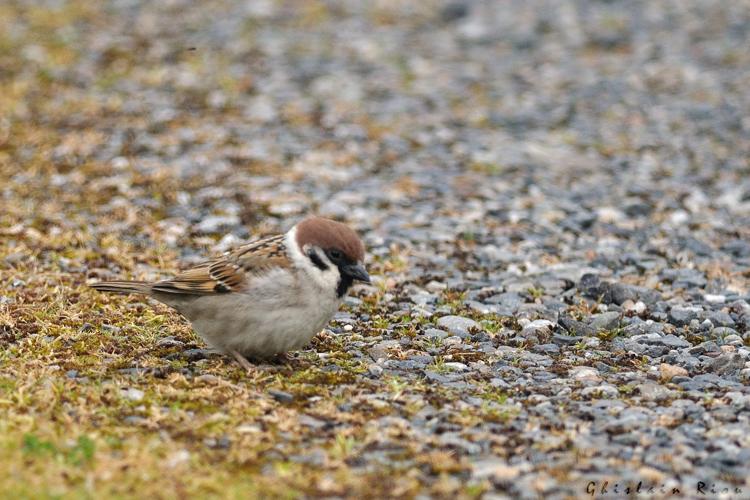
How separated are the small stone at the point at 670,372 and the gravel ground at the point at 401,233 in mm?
14

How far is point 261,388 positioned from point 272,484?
128 cm

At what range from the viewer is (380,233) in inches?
399

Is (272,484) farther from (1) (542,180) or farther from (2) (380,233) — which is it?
(1) (542,180)

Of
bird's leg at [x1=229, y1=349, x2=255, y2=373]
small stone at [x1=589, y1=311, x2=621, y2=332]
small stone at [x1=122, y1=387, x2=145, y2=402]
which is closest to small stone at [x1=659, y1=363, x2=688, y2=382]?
small stone at [x1=589, y1=311, x2=621, y2=332]

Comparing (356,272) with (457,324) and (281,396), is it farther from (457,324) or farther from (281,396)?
(457,324)

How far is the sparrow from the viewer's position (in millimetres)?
6598

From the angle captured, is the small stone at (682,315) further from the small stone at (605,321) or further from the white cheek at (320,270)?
the white cheek at (320,270)

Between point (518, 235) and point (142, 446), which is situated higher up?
point (142, 446)

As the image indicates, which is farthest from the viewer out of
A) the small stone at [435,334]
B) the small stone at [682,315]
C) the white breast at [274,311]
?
the small stone at [682,315]

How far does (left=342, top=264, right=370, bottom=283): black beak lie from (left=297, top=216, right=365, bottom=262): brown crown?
45 mm

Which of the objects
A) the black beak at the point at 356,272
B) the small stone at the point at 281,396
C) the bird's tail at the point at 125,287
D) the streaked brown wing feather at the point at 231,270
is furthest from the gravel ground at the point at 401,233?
the black beak at the point at 356,272

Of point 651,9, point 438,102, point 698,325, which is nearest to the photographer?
point 698,325

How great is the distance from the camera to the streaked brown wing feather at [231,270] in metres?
6.72

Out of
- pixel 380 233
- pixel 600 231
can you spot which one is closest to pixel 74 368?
pixel 380 233
